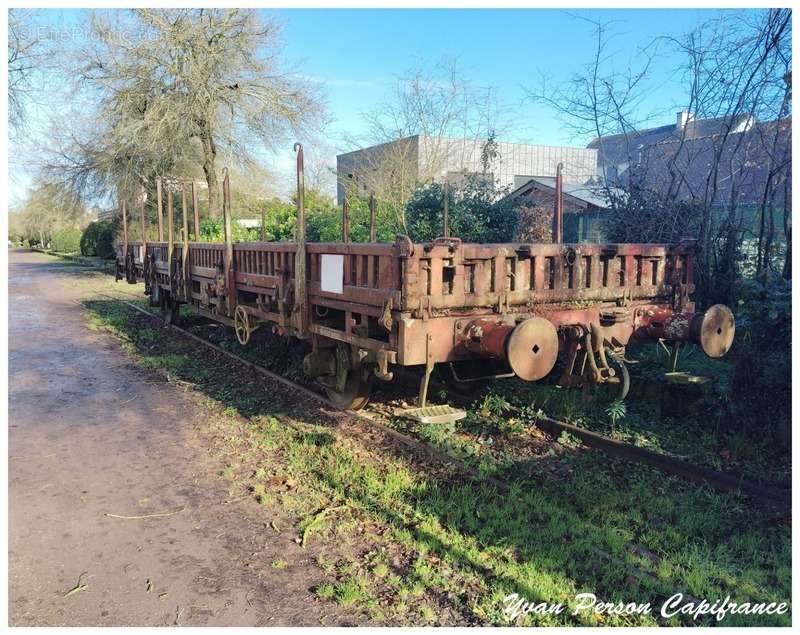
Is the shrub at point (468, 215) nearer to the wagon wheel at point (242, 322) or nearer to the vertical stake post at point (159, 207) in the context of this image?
the vertical stake post at point (159, 207)

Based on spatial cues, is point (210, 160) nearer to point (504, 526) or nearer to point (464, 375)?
point (464, 375)

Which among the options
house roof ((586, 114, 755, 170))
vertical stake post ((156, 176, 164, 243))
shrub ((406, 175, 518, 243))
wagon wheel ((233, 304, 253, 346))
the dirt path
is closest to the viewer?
the dirt path

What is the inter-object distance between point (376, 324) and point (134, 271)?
10.1 meters

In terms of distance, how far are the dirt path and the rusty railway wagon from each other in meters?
1.46

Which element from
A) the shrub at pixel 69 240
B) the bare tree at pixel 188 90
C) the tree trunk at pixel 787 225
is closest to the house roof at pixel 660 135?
the tree trunk at pixel 787 225

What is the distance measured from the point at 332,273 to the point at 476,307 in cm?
133

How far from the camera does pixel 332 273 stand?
5598 mm

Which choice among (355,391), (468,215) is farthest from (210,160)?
(355,391)

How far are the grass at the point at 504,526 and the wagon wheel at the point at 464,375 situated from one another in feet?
1.64

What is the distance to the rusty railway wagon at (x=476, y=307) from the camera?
468cm

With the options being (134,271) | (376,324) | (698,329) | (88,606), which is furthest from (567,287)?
(134,271)

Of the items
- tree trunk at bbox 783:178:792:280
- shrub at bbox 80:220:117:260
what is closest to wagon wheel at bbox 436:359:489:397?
tree trunk at bbox 783:178:792:280

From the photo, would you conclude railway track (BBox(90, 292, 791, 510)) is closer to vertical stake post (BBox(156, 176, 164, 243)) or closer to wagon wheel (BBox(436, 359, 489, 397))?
wagon wheel (BBox(436, 359, 489, 397))

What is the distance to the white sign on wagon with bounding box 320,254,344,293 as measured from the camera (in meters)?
5.46
